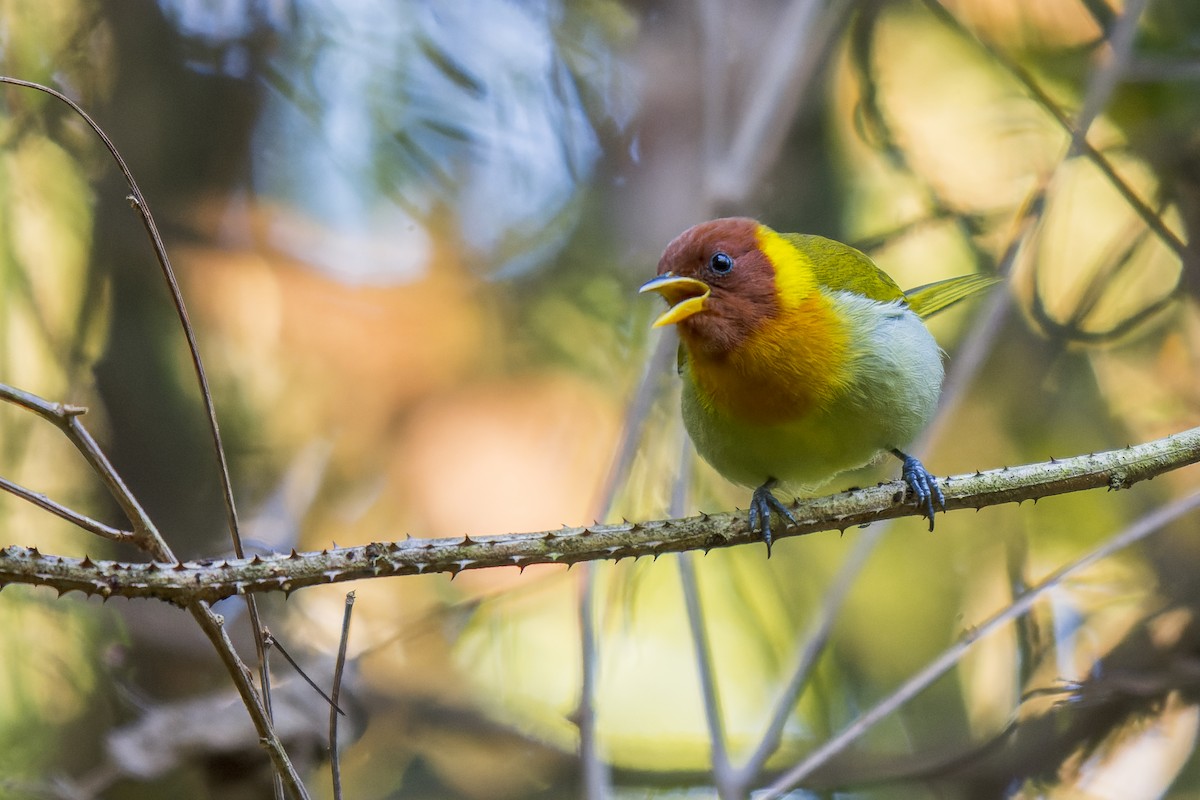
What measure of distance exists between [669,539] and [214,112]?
13.7 ft

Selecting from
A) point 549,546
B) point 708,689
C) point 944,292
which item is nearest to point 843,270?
point 944,292

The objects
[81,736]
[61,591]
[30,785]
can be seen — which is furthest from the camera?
[81,736]

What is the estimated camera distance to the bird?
311cm

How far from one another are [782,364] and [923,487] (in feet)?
1.84

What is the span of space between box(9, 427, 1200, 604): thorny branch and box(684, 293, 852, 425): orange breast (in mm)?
423

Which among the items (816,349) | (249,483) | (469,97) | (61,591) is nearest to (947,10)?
(469,97)

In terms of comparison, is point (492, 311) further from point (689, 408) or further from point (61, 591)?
point (61, 591)

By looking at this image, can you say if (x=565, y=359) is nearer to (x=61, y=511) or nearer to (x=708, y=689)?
(x=708, y=689)

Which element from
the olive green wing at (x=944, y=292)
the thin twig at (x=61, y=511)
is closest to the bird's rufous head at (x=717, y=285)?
the olive green wing at (x=944, y=292)

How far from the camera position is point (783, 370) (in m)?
3.10

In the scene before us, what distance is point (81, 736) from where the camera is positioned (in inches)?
173

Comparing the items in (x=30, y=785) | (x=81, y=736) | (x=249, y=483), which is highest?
(x=249, y=483)

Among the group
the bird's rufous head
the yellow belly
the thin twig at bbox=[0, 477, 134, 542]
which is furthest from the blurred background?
the thin twig at bbox=[0, 477, 134, 542]

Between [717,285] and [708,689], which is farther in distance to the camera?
[708,689]
